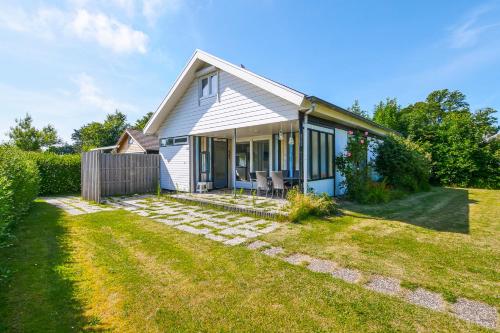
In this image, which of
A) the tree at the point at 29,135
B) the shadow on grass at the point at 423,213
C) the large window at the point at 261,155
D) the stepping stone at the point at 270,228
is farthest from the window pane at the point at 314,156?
the tree at the point at 29,135

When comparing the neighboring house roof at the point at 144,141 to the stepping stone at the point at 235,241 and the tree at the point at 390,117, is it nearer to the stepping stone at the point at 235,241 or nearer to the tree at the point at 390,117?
the stepping stone at the point at 235,241

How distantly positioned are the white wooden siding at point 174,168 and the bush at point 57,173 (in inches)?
199

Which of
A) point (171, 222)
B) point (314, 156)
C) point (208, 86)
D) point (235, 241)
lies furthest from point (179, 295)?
point (208, 86)

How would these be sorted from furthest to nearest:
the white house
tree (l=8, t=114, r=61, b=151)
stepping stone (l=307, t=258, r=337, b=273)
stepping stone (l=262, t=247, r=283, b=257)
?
1. tree (l=8, t=114, r=61, b=151)
2. the white house
3. stepping stone (l=262, t=247, r=283, b=257)
4. stepping stone (l=307, t=258, r=337, b=273)

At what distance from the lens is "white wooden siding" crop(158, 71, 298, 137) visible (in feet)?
23.8

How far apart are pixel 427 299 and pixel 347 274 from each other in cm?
84

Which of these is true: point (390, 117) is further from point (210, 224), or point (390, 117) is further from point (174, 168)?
point (210, 224)

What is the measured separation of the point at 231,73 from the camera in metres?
8.02

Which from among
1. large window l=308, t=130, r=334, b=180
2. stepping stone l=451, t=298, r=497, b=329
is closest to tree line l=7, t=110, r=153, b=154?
large window l=308, t=130, r=334, b=180

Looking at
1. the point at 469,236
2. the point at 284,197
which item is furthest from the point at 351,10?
the point at 469,236

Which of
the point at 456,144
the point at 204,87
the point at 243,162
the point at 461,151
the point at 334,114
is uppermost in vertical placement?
the point at 204,87

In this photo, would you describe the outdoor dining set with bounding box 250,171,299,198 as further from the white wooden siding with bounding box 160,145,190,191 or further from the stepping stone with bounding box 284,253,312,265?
the stepping stone with bounding box 284,253,312,265

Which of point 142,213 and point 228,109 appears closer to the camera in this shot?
point 142,213

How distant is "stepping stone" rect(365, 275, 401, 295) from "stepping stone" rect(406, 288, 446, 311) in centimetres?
15
